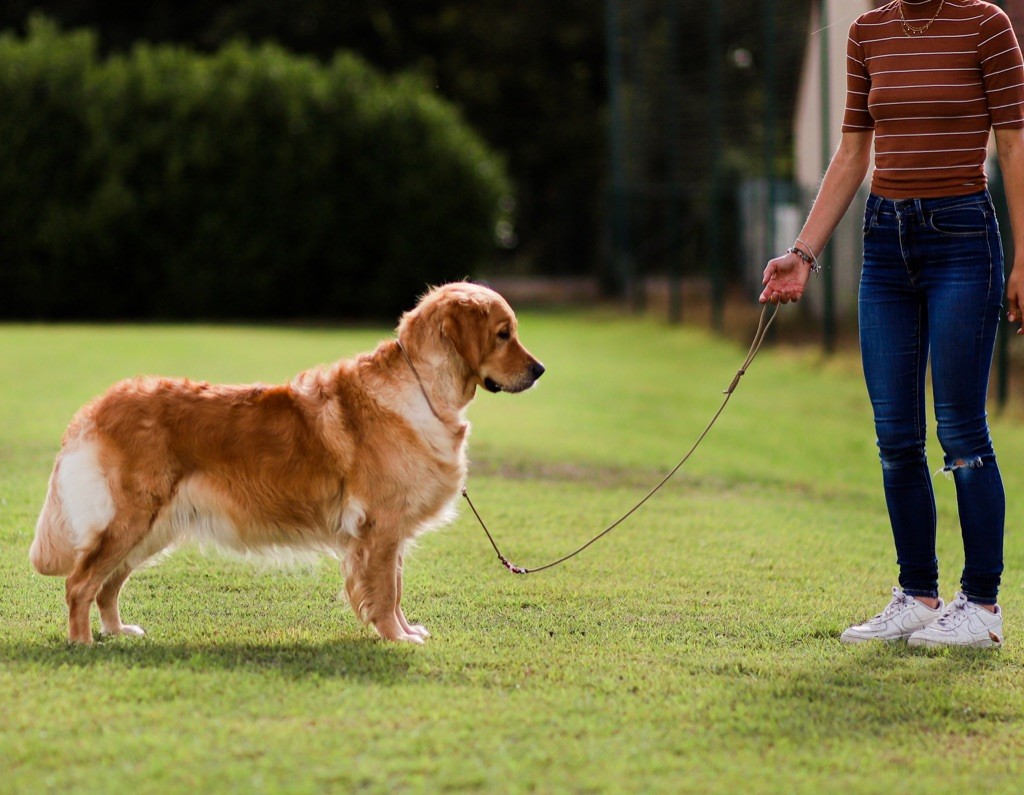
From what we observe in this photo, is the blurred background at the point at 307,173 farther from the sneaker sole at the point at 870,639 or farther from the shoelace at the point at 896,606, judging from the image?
the sneaker sole at the point at 870,639

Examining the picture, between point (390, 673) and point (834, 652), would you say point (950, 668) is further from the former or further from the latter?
point (390, 673)

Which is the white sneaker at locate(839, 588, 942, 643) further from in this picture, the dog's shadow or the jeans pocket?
the dog's shadow

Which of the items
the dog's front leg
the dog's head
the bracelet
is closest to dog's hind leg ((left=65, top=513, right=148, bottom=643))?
the dog's front leg

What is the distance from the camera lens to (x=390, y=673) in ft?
14.9

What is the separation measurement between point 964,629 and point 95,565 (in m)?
3.13

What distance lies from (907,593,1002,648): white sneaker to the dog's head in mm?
1778

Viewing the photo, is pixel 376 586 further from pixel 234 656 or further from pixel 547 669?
pixel 547 669

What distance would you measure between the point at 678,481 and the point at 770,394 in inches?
225

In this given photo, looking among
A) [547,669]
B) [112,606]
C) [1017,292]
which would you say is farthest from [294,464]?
[1017,292]

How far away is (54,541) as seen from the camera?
4914mm

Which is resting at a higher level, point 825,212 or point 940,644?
point 825,212

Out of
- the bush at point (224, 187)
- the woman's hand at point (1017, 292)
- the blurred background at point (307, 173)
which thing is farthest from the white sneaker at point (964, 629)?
the bush at point (224, 187)

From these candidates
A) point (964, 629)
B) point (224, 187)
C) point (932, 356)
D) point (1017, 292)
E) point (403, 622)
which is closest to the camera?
point (1017, 292)

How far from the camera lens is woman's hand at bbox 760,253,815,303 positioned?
16.7ft
